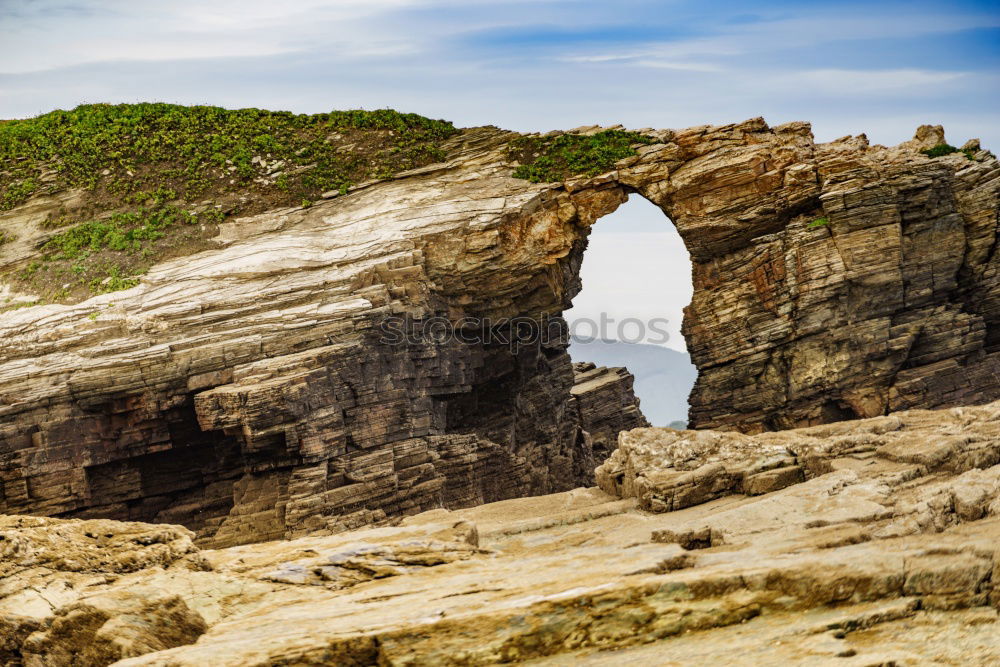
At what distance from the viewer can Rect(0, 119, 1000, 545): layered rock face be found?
39188 millimetres

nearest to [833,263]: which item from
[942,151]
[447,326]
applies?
[942,151]

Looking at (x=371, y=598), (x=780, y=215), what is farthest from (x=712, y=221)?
(x=371, y=598)

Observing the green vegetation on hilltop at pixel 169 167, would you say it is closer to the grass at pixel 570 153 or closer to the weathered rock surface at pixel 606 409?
the grass at pixel 570 153

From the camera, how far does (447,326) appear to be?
45.2 m

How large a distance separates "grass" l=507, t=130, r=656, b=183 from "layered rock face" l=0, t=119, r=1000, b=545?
851 mm

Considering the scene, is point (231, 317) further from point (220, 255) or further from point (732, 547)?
point (732, 547)

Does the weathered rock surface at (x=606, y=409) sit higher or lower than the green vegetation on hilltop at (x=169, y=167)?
lower

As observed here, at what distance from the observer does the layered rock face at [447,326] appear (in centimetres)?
3919

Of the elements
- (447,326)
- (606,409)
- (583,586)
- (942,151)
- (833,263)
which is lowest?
(606,409)

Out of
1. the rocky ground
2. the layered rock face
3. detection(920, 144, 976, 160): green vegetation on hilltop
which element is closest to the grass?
the layered rock face

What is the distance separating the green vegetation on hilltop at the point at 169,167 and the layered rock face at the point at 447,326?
72.2 inches

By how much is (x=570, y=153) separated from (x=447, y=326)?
9.91 meters

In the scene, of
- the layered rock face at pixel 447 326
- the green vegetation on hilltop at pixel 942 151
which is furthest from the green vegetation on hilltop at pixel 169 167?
the green vegetation on hilltop at pixel 942 151

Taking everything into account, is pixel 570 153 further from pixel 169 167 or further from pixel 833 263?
pixel 169 167
